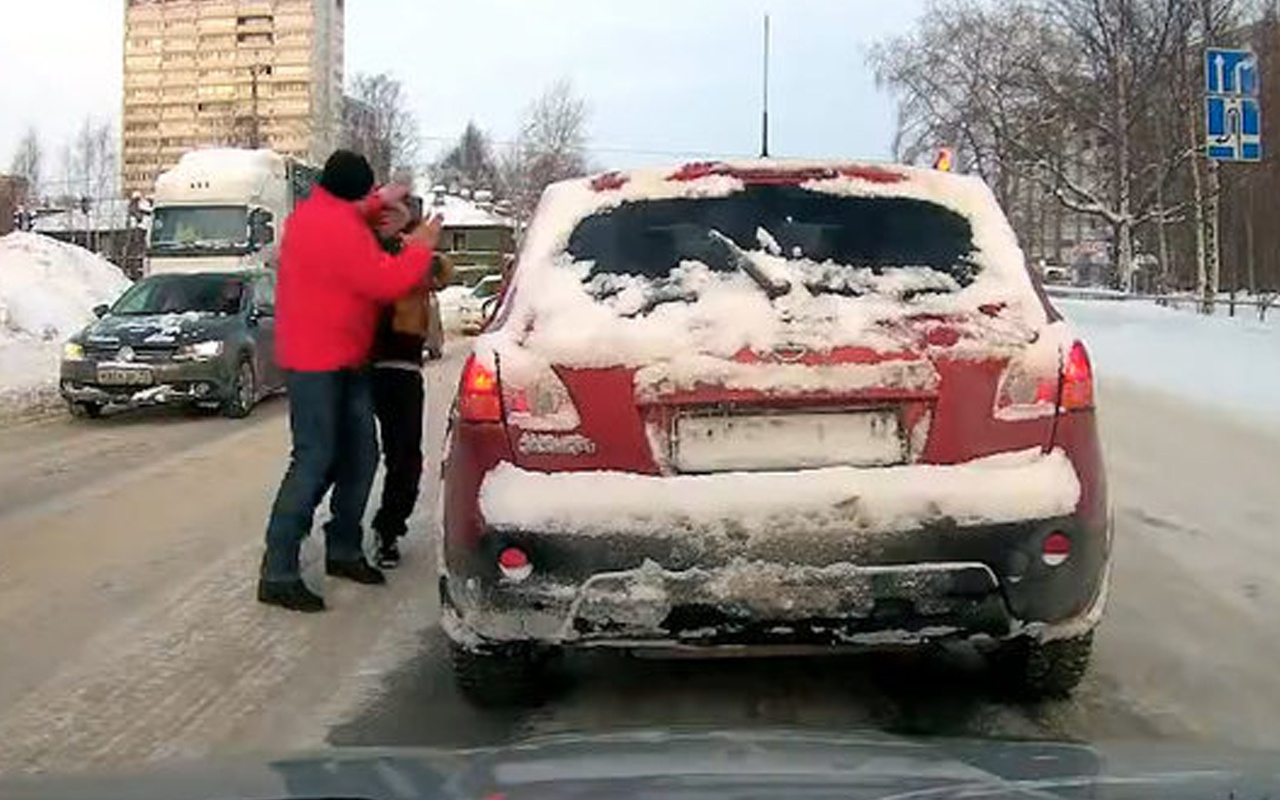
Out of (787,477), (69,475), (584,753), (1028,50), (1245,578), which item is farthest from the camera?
(1028,50)

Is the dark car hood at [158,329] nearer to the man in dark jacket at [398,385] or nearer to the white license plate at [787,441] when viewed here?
the man in dark jacket at [398,385]

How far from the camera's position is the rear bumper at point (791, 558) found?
425 centimetres

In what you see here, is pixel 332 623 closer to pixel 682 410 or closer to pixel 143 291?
pixel 682 410

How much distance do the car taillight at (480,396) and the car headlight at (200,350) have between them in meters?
11.6

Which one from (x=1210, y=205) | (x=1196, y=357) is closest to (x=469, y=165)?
(x=1210, y=205)

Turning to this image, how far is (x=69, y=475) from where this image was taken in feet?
37.0

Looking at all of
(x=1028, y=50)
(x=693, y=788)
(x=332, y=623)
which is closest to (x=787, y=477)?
(x=693, y=788)

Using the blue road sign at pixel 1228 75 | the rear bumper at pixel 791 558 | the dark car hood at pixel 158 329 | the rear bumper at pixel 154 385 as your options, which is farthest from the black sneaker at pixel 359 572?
the blue road sign at pixel 1228 75

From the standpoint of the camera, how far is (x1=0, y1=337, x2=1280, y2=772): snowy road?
476 centimetres

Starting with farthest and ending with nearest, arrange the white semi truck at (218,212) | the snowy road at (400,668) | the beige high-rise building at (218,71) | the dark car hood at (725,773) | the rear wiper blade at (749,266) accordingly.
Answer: the beige high-rise building at (218,71) < the white semi truck at (218,212) < the snowy road at (400,668) < the rear wiper blade at (749,266) < the dark car hood at (725,773)

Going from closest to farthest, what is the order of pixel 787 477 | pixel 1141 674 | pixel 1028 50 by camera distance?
1. pixel 787 477
2. pixel 1141 674
3. pixel 1028 50

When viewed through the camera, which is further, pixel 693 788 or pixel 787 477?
pixel 787 477

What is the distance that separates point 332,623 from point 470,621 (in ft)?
6.31

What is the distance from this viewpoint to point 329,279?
6.38 meters
